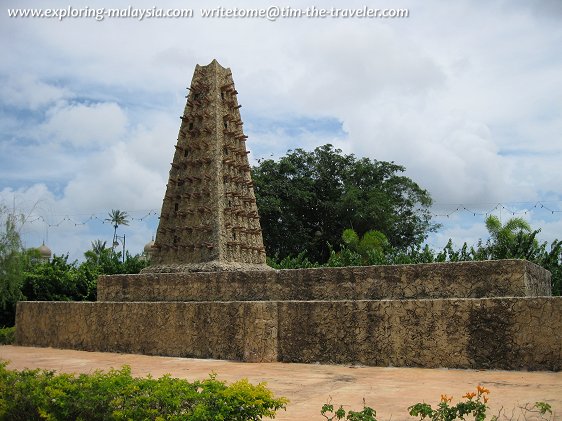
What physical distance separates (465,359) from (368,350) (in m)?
1.50

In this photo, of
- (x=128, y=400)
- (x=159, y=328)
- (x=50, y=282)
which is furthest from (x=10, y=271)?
(x=128, y=400)

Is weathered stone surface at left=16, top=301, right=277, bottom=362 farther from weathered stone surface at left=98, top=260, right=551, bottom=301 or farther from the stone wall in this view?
weathered stone surface at left=98, top=260, right=551, bottom=301

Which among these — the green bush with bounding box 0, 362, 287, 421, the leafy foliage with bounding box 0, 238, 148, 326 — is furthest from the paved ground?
the leafy foliage with bounding box 0, 238, 148, 326

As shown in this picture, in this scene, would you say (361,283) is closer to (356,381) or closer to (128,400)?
(356,381)

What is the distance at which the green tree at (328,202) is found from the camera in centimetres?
3319

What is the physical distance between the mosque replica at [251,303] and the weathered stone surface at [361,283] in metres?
0.02

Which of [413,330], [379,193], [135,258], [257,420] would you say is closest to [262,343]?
[413,330]

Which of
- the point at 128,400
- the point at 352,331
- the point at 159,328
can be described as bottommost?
the point at 128,400

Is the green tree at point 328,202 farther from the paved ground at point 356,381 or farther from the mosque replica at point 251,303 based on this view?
the paved ground at point 356,381

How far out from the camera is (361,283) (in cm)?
1079

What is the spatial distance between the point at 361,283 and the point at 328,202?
23911 mm

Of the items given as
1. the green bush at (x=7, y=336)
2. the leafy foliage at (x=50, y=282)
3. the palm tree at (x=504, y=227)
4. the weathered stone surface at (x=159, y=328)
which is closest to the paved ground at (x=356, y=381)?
the weathered stone surface at (x=159, y=328)

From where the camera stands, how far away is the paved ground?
18.6ft

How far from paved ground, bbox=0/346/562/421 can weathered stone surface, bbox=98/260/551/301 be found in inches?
73.0
